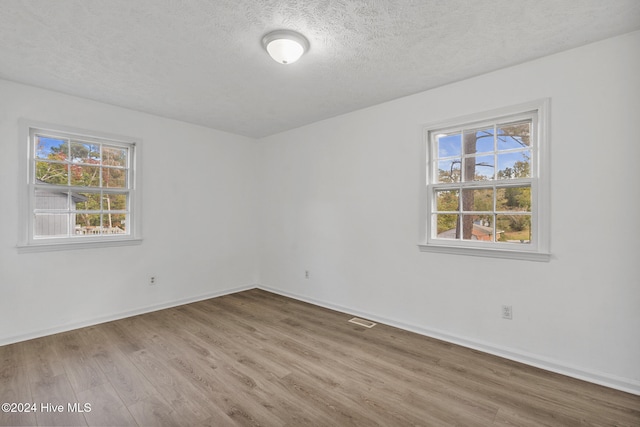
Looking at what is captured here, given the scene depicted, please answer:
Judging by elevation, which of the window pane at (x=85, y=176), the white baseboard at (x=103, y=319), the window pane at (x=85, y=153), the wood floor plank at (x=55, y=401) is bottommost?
the wood floor plank at (x=55, y=401)

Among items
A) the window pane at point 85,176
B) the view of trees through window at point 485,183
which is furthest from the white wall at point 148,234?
the view of trees through window at point 485,183

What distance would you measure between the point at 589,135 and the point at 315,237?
10.2 feet

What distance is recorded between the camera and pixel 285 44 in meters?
2.26

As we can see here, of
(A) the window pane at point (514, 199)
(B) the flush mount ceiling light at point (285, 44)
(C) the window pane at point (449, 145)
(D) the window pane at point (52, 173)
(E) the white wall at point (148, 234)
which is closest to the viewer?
(B) the flush mount ceiling light at point (285, 44)

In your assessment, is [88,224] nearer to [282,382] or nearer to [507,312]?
[282,382]

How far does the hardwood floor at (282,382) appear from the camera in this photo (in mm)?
1962

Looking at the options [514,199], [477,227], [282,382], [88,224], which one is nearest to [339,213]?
[477,227]

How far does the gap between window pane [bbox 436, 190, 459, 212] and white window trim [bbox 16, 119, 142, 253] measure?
11.9ft

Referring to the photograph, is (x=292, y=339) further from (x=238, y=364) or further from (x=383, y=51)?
(x=383, y=51)

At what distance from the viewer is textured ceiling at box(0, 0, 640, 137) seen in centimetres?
197

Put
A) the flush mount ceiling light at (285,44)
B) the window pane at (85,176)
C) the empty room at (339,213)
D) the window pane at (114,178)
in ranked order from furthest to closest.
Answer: the window pane at (114,178) < the window pane at (85,176) < the flush mount ceiling light at (285,44) < the empty room at (339,213)

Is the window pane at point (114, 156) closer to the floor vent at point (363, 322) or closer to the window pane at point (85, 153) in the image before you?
the window pane at point (85, 153)

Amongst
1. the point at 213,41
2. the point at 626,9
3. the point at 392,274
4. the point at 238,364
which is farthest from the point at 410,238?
the point at 213,41

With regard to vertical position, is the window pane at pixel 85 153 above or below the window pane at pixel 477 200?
above
